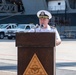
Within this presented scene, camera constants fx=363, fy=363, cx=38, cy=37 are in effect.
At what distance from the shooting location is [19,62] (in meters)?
5.17

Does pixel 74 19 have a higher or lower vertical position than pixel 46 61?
lower

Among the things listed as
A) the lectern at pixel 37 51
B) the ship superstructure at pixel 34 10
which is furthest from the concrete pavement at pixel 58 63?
the ship superstructure at pixel 34 10

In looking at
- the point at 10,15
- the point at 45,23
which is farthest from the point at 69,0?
the point at 45,23

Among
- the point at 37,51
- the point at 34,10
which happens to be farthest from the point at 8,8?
the point at 37,51

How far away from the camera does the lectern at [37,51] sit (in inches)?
199

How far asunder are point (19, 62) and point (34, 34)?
46 cm

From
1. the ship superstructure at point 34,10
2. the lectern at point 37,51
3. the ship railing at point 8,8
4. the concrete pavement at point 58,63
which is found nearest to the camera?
the lectern at point 37,51

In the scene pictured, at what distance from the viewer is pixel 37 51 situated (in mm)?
5090

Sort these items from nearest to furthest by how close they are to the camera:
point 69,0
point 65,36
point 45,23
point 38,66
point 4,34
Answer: point 38,66 < point 45,23 < point 4,34 < point 65,36 < point 69,0

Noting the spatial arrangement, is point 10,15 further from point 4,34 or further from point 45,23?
point 45,23

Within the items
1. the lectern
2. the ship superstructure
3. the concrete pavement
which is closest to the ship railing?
the ship superstructure

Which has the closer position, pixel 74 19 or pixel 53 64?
pixel 53 64

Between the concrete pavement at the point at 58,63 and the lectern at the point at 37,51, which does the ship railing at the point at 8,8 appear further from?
the lectern at the point at 37,51

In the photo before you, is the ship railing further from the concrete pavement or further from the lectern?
the lectern
